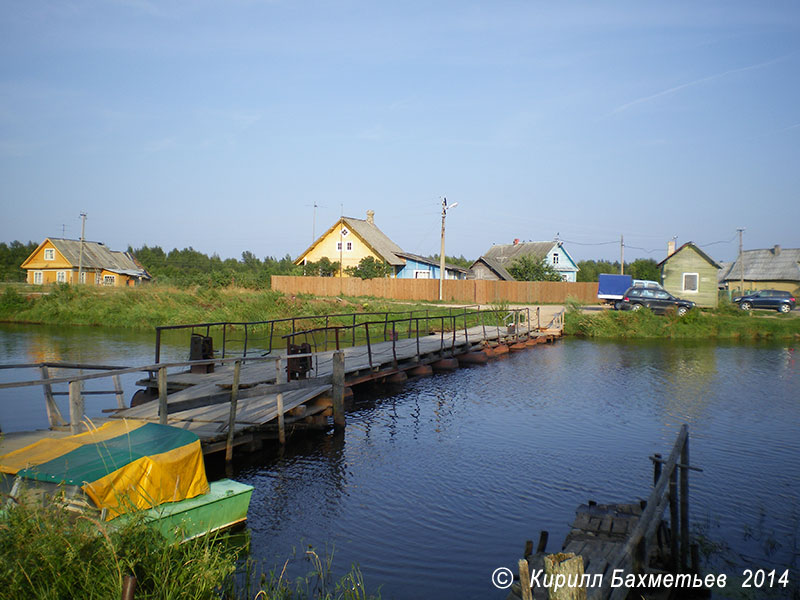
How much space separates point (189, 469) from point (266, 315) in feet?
105

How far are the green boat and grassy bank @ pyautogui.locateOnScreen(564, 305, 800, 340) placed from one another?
104 ft

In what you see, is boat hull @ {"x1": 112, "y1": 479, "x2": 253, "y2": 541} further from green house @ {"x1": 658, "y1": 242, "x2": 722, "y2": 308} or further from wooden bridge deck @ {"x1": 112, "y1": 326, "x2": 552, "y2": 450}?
green house @ {"x1": 658, "y1": 242, "x2": 722, "y2": 308}

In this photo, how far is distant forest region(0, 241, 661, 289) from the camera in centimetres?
5169

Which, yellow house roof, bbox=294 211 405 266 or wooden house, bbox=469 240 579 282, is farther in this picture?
wooden house, bbox=469 240 579 282

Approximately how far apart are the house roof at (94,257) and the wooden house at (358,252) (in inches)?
982

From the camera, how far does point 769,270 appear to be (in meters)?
64.4

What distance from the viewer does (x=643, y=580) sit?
600 centimetres

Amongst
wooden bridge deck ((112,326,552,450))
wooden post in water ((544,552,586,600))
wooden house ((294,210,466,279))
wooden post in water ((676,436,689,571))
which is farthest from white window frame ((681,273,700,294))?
wooden post in water ((544,552,586,600))

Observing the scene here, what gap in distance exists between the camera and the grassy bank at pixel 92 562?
483cm

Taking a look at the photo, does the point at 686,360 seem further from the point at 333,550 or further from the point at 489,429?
the point at 333,550

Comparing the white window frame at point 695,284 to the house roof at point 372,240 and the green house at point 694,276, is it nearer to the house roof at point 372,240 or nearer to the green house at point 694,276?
the green house at point 694,276

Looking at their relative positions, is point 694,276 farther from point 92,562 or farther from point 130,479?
point 92,562

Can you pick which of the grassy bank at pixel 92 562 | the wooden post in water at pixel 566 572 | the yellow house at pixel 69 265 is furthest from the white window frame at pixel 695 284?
the yellow house at pixel 69 265

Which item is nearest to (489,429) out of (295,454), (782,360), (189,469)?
(295,454)
